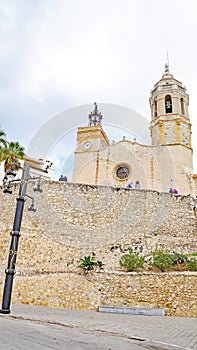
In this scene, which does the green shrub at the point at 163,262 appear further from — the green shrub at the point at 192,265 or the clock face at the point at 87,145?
the clock face at the point at 87,145

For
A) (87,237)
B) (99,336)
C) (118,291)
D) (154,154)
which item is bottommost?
(99,336)

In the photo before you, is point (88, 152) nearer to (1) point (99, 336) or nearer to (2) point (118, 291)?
(2) point (118, 291)

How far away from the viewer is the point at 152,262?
13.2m

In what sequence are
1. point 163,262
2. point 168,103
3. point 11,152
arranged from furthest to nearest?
point 168,103
point 11,152
point 163,262

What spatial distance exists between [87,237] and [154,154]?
1537 centimetres

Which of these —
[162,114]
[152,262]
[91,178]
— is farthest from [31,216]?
[162,114]

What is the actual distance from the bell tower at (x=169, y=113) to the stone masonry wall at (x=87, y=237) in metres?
13.0

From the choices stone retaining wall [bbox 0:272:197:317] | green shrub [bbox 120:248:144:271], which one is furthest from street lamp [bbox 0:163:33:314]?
green shrub [bbox 120:248:144:271]

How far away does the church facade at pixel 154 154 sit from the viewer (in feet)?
92.2

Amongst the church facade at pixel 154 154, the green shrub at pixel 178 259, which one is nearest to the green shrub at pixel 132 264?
the green shrub at pixel 178 259

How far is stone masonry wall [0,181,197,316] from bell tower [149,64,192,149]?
42.7ft

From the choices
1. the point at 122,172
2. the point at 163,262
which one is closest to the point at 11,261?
the point at 163,262

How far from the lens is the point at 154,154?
29250mm

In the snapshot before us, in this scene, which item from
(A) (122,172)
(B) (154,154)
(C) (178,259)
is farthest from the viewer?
(B) (154,154)
